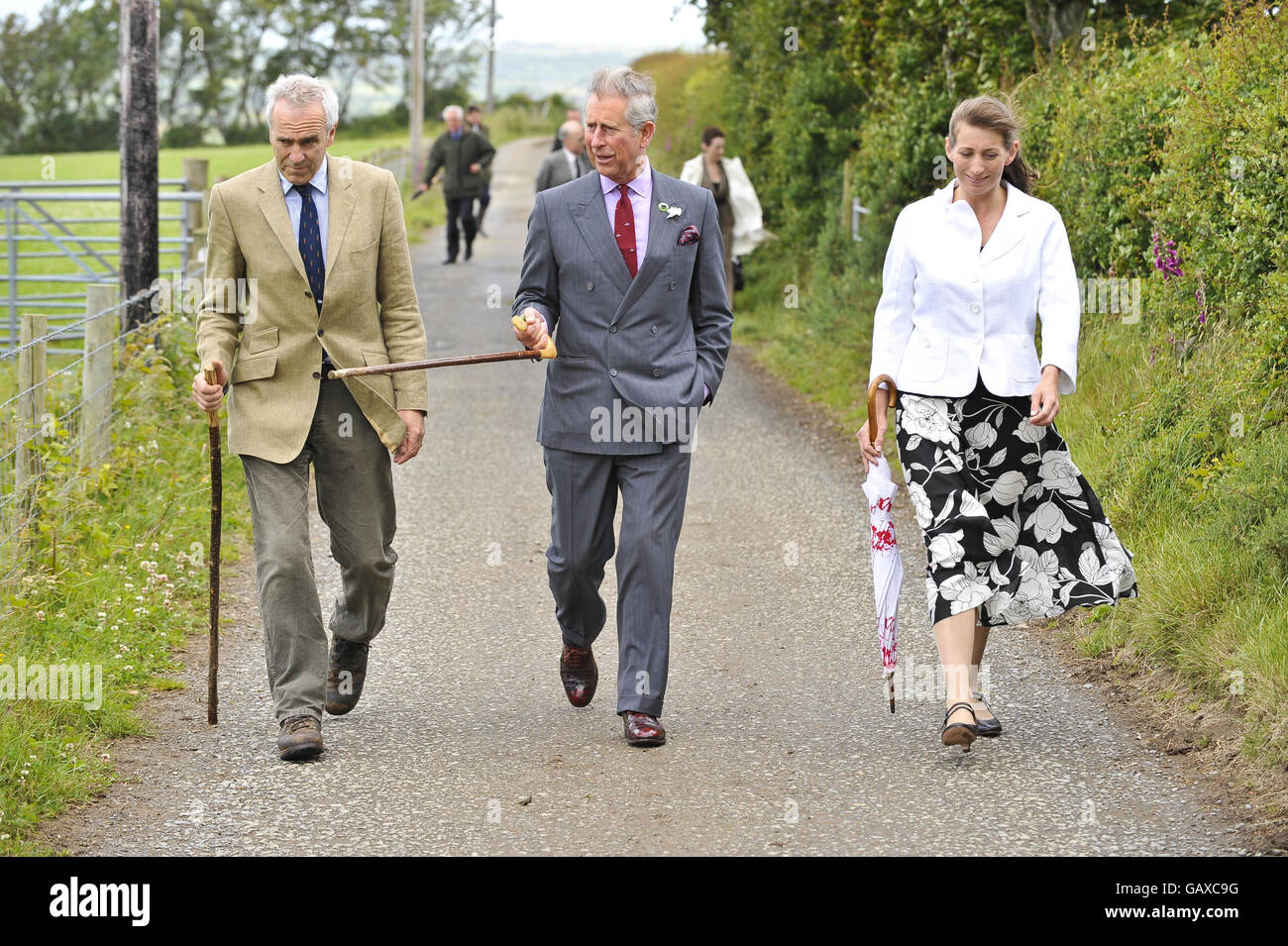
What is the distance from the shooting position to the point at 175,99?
83688mm

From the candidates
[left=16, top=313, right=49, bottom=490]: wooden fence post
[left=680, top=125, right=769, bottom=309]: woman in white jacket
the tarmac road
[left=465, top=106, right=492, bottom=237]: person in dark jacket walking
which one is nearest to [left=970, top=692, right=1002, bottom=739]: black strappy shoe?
the tarmac road

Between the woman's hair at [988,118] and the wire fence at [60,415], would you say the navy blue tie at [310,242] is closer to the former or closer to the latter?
the wire fence at [60,415]

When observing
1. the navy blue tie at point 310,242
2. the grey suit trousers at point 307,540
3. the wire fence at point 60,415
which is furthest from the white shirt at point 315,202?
the wire fence at point 60,415

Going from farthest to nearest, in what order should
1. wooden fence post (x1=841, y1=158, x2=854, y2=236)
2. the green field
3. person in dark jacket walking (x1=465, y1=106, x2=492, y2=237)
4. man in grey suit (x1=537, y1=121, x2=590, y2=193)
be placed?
the green field, person in dark jacket walking (x1=465, y1=106, x2=492, y2=237), man in grey suit (x1=537, y1=121, x2=590, y2=193), wooden fence post (x1=841, y1=158, x2=854, y2=236)

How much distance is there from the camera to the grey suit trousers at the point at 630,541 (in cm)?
525

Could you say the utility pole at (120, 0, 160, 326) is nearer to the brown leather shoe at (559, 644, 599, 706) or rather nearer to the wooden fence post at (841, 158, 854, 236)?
the brown leather shoe at (559, 644, 599, 706)

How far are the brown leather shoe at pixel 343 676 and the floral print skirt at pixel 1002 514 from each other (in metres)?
2.03

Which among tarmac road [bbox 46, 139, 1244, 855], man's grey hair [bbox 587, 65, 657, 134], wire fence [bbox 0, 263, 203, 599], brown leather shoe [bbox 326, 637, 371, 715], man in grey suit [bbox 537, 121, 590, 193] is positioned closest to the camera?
tarmac road [bbox 46, 139, 1244, 855]

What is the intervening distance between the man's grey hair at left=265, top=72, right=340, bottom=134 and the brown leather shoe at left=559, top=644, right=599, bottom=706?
6.48ft

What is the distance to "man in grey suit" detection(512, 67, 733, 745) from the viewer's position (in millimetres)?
5238

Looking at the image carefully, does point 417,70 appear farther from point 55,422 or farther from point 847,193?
point 55,422

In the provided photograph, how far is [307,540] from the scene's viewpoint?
524 centimetres

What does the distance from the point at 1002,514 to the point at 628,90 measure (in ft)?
6.07

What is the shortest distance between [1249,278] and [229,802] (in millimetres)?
4986
